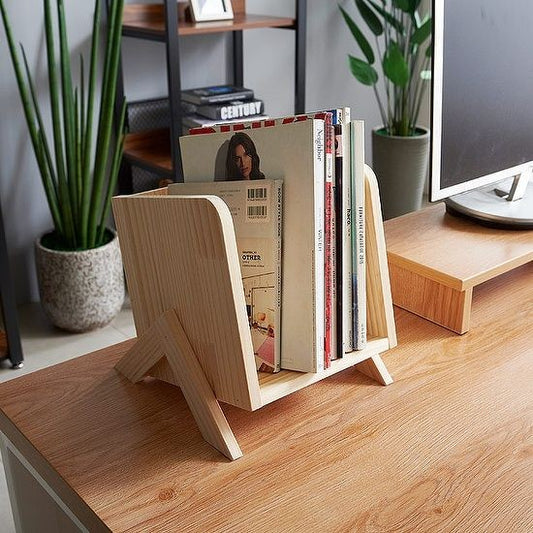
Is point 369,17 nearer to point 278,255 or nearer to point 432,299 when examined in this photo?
point 432,299

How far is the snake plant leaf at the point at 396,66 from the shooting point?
9.28 feet

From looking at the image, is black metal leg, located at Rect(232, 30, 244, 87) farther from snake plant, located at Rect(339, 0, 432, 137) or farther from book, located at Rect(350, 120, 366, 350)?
book, located at Rect(350, 120, 366, 350)

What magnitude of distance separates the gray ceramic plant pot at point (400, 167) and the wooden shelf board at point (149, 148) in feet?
3.03

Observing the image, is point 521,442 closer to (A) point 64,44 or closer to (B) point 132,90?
(A) point 64,44

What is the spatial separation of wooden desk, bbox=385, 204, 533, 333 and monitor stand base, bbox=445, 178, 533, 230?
0.7 inches

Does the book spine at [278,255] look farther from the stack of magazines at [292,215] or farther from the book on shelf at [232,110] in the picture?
the book on shelf at [232,110]

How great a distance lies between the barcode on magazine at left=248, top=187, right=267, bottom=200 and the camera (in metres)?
0.87

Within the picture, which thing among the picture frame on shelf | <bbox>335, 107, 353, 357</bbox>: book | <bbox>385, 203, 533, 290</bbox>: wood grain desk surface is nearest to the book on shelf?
the picture frame on shelf

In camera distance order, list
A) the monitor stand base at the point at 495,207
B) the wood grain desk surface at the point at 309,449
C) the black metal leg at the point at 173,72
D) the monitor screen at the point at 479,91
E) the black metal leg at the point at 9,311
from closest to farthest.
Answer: the wood grain desk surface at the point at 309,449
the monitor screen at the point at 479,91
the monitor stand base at the point at 495,207
the black metal leg at the point at 9,311
the black metal leg at the point at 173,72

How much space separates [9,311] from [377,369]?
1.40 meters

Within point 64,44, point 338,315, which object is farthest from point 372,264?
point 64,44

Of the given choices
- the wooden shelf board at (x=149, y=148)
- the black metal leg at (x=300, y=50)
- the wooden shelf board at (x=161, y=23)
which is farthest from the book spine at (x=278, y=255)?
the black metal leg at (x=300, y=50)

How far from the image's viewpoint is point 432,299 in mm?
1190

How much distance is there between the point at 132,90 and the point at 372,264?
1836 millimetres
